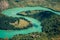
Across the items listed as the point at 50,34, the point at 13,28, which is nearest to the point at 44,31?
the point at 50,34

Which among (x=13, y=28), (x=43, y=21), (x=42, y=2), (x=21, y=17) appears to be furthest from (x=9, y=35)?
(x=42, y=2)

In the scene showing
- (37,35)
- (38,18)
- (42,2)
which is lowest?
(37,35)

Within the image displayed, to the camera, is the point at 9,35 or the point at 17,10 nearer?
the point at 9,35

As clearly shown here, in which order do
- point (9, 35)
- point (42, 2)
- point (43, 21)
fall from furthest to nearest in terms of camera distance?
point (42, 2) < point (43, 21) < point (9, 35)

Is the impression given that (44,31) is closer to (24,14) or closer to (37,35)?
(37,35)

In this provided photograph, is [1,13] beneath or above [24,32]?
above

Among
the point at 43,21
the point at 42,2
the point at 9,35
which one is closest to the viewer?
the point at 9,35

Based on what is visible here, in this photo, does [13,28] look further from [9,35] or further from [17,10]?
→ [17,10]

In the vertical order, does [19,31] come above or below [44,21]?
below

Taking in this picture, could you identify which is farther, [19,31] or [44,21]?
[44,21]
